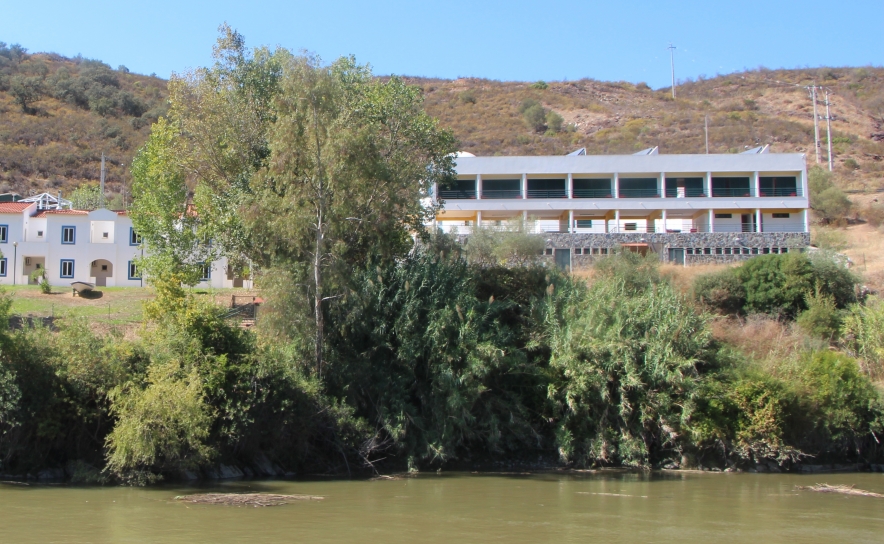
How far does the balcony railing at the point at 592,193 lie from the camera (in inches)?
2283

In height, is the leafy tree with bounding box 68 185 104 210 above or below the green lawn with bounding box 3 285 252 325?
above

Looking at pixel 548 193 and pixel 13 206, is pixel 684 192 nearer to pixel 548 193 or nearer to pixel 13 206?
pixel 548 193

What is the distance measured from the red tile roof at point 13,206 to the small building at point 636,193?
29.3 metres

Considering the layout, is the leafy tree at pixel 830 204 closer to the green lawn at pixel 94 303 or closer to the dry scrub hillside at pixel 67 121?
the green lawn at pixel 94 303

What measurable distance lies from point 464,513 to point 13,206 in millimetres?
49605

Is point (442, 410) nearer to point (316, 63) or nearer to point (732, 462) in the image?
point (732, 462)

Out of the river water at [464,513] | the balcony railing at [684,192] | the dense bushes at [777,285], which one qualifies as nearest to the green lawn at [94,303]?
the river water at [464,513]

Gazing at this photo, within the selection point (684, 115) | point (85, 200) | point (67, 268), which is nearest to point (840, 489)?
point (67, 268)

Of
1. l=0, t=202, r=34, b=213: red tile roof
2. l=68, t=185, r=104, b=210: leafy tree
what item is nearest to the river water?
l=0, t=202, r=34, b=213: red tile roof

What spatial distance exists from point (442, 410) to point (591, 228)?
32.9 metres

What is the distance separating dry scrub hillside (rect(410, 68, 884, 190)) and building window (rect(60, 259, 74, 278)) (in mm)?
46711

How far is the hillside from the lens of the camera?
85.2 m

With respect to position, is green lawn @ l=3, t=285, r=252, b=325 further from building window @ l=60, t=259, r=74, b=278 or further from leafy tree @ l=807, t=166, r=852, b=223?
leafy tree @ l=807, t=166, r=852, b=223

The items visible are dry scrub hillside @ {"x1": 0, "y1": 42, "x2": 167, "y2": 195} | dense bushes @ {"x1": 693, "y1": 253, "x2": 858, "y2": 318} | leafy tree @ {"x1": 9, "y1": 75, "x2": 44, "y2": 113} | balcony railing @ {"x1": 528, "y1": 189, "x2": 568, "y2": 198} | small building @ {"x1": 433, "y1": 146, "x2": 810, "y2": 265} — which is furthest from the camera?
leafy tree @ {"x1": 9, "y1": 75, "x2": 44, "y2": 113}
